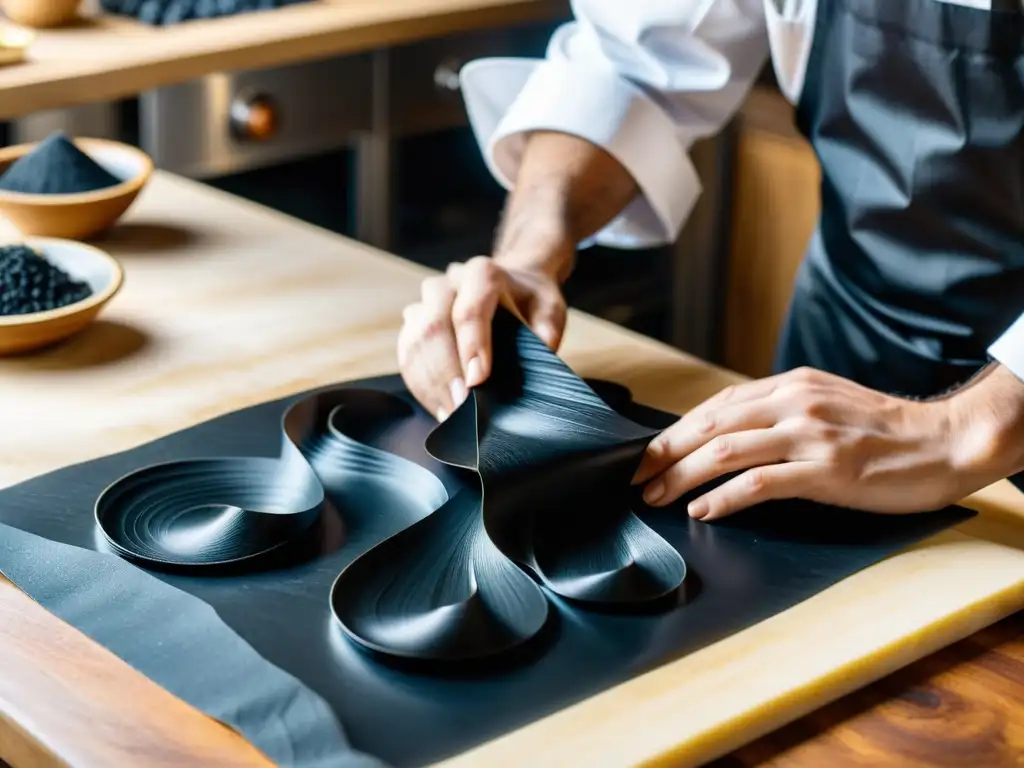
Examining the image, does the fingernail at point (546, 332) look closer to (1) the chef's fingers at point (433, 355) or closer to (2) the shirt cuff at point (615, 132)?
(1) the chef's fingers at point (433, 355)

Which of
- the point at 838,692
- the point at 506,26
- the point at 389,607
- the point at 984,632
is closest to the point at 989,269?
the point at 984,632

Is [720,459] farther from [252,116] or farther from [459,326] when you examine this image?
[252,116]

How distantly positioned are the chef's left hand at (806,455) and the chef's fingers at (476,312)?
15cm

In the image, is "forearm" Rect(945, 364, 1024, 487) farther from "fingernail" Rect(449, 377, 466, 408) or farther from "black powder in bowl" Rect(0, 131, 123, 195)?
"black powder in bowl" Rect(0, 131, 123, 195)

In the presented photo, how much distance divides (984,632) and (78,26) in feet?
5.18

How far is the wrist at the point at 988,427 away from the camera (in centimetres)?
99

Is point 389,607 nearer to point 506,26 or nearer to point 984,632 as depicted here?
point 984,632

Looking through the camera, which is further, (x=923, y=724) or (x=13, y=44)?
(x=13, y=44)

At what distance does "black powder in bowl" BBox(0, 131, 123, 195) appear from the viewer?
1373 mm

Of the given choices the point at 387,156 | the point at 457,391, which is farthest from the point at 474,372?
the point at 387,156

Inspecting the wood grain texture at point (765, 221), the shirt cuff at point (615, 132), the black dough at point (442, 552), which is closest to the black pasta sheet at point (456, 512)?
the black dough at point (442, 552)

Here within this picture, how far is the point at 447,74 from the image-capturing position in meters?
2.33

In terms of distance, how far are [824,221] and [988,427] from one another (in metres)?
0.46

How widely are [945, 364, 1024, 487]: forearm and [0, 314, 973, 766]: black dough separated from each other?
38 millimetres
